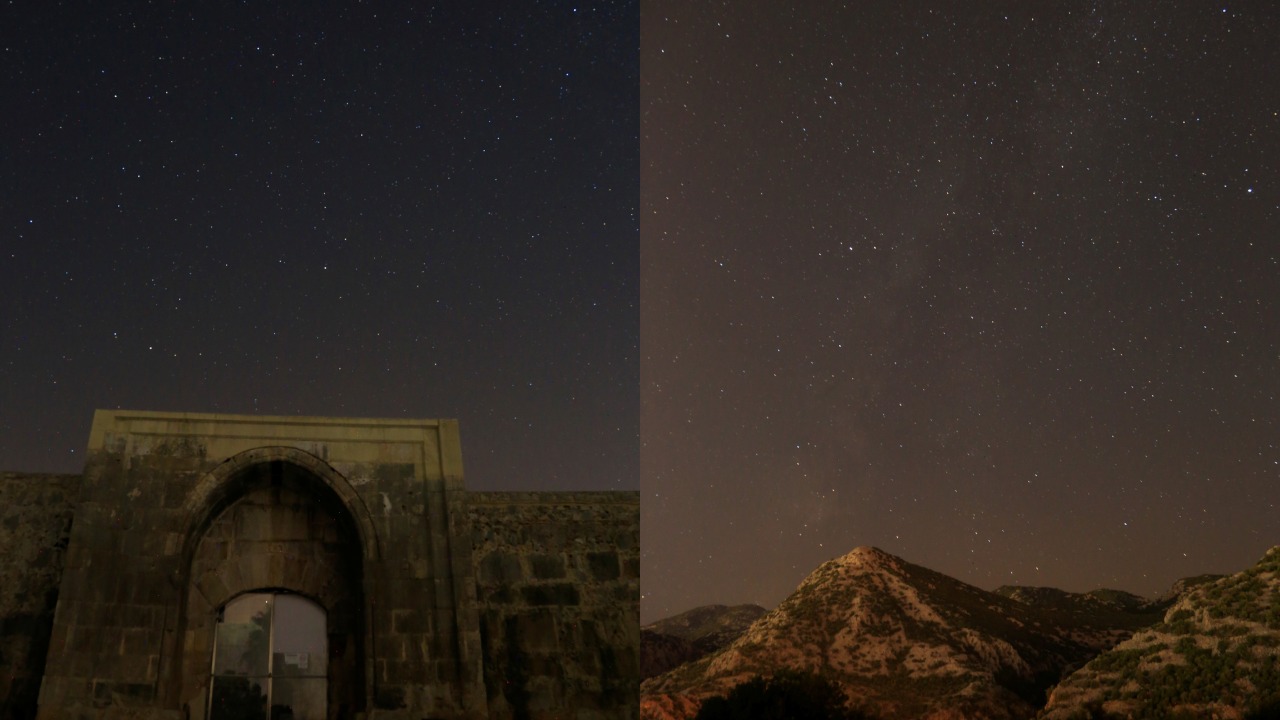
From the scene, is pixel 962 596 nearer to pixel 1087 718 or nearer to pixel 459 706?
pixel 1087 718

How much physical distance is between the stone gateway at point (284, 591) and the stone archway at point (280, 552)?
2 cm

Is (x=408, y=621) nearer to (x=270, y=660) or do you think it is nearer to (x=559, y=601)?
(x=270, y=660)

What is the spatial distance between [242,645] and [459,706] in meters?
3.24

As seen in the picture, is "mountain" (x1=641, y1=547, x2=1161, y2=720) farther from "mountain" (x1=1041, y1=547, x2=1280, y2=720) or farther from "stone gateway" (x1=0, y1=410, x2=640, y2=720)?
"stone gateway" (x1=0, y1=410, x2=640, y2=720)

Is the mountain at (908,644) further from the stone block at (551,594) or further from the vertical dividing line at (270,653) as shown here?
the vertical dividing line at (270,653)

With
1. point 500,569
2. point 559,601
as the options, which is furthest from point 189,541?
point 559,601

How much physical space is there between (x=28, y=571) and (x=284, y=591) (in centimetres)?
340

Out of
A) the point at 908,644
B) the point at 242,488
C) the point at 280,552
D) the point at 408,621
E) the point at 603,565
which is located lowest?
the point at 408,621

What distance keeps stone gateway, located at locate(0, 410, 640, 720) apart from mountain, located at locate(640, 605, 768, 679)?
27.5m

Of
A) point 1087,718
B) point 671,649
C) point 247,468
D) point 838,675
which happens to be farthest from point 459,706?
point 671,649

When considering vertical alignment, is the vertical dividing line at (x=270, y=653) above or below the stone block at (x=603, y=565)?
below

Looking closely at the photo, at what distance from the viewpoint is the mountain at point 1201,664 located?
3325 centimetres

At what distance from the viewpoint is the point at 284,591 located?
1352 centimetres

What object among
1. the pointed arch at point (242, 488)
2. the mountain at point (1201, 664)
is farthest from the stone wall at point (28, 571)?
the mountain at point (1201, 664)
